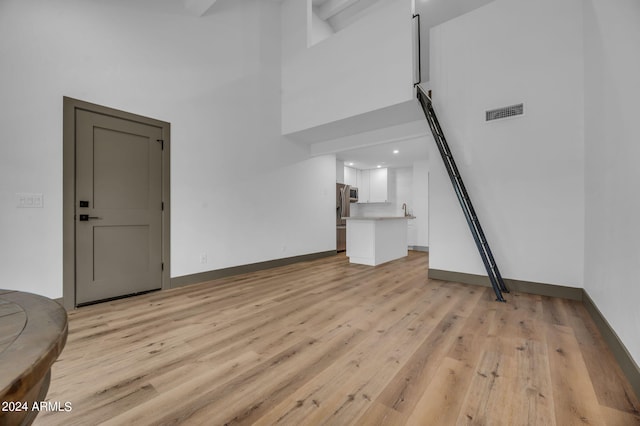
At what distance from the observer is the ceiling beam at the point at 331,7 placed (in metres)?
5.94

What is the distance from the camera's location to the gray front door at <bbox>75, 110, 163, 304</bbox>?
2.97m

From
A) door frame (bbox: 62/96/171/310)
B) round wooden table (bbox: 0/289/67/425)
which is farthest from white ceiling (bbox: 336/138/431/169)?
round wooden table (bbox: 0/289/67/425)

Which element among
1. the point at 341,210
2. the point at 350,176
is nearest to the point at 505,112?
the point at 341,210

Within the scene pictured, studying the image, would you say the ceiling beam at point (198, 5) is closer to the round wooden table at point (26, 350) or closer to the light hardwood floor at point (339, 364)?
the light hardwood floor at point (339, 364)

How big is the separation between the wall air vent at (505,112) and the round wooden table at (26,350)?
4.41 m

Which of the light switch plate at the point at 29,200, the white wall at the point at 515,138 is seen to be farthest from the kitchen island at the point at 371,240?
the light switch plate at the point at 29,200

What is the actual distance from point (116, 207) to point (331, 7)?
607 cm

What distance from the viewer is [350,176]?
844 centimetres

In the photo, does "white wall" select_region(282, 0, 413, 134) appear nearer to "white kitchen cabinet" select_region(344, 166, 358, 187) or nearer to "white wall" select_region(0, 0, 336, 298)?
"white wall" select_region(0, 0, 336, 298)

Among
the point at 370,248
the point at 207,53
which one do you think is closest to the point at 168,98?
the point at 207,53

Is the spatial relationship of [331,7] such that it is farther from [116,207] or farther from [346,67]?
[116,207]

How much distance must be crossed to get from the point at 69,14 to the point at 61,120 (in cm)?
114

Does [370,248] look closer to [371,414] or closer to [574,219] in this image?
[574,219]

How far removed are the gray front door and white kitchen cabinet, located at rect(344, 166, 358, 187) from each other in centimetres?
548
